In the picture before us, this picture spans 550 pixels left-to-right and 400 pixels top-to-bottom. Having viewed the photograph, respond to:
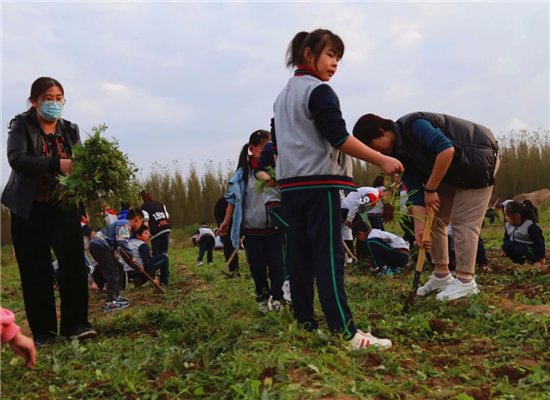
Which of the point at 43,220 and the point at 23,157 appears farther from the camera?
the point at 43,220

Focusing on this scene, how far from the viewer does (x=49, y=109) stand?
4.54 meters

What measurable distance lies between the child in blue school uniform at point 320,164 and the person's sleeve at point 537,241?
4842 mm

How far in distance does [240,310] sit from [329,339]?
82.4 inches

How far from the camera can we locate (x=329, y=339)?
11.7 ft

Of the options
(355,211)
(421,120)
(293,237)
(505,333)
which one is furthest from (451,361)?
(355,211)

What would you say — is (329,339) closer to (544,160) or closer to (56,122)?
(56,122)

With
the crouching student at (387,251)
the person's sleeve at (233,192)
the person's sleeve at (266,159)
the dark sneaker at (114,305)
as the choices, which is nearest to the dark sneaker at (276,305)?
the person's sleeve at (233,192)

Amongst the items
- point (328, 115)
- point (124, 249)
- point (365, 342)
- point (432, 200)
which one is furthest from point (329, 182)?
point (124, 249)

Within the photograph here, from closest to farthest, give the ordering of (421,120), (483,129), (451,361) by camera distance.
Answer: (451,361), (421,120), (483,129)

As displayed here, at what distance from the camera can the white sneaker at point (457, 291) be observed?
4.93 meters

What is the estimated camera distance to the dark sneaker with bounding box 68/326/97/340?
454 centimetres

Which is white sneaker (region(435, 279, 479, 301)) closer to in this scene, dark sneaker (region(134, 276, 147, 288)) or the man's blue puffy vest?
the man's blue puffy vest

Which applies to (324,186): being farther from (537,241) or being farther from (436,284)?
(537,241)

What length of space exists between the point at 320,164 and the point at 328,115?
0.95 ft
